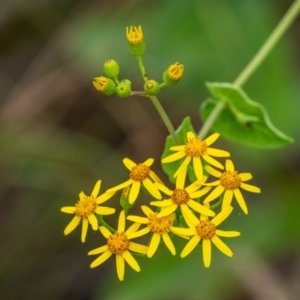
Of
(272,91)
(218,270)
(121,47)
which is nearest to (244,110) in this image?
(272,91)

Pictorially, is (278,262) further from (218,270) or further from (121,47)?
(121,47)

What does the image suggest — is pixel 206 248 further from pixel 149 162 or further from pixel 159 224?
pixel 149 162

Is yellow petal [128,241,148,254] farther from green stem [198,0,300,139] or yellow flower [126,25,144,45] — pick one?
yellow flower [126,25,144,45]

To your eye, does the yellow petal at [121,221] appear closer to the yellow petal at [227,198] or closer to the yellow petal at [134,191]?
the yellow petal at [134,191]

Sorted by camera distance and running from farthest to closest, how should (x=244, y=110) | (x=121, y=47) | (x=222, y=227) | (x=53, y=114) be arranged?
(x=53, y=114) < (x=121, y=47) < (x=222, y=227) < (x=244, y=110)

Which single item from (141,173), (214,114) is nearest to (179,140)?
(214,114)

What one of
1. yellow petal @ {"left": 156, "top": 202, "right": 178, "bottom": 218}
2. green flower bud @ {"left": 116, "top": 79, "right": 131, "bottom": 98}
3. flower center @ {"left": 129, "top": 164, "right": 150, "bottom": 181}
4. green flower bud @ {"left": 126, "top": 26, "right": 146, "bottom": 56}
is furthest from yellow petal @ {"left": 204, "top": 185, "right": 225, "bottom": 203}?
green flower bud @ {"left": 126, "top": 26, "right": 146, "bottom": 56}

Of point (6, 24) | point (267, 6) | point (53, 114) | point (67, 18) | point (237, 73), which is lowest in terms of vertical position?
point (53, 114)

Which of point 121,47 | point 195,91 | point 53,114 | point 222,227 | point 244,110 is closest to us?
point 244,110
